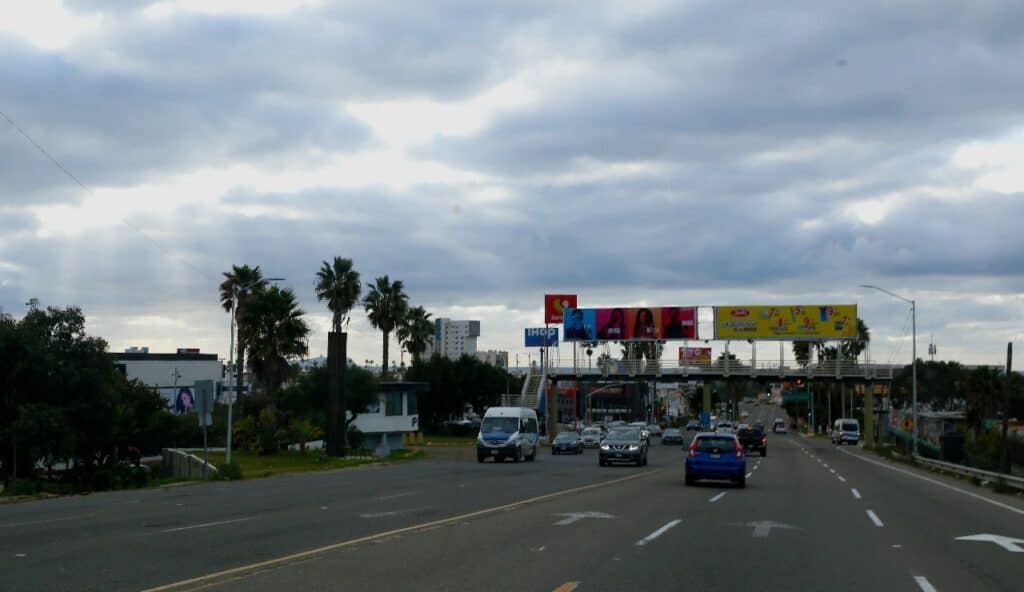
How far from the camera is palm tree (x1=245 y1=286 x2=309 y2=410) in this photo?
63625 mm

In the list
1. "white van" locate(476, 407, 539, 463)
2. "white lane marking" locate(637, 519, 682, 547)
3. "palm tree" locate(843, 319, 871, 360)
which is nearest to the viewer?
"white lane marking" locate(637, 519, 682, 547)

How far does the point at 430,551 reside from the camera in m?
14.5

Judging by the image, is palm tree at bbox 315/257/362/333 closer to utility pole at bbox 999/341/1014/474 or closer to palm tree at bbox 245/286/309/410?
palm tree at bbox 245/286/309/410

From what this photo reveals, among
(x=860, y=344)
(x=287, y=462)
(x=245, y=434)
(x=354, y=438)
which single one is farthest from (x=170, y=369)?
(x=860, y=344)

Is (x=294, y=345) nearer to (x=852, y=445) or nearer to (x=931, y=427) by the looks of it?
(x=852, y=445)

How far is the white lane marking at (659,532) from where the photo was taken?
52.5 ft

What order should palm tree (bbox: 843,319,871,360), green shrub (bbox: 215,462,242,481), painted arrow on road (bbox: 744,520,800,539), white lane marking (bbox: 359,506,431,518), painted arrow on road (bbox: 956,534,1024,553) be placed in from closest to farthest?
painted arrow on road (bbox: 956,534,1024,553) < painted arrow on road (bbox: 744,520,800,539) < white lane marking (bbox: 359,506,431,518) < green shrub (bbox: 215,462,242,481) < palm tree (bbox: 843,319,871,360)

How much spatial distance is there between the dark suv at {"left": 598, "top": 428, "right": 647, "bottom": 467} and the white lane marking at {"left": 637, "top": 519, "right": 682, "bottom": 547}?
25.0 metres

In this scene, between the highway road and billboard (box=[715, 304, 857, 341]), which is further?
billboard (box=[715, 304, 857, 341])

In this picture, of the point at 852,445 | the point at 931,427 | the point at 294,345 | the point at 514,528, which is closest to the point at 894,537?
the point at 514,528

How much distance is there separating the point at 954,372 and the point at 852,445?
35.2 m

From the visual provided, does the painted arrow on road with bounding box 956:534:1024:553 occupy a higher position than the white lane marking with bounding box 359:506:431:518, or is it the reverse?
the painted arrow on road with bounding box 956:534:1024:553

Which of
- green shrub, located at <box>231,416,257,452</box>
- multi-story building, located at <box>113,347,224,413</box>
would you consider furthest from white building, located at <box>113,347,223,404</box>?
green shrub, located at <box>231,416,257,452</box>

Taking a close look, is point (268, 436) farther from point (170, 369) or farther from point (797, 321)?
point (170, 369)
